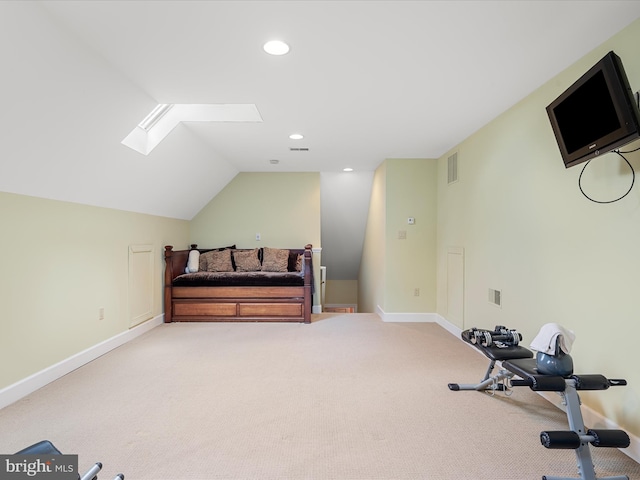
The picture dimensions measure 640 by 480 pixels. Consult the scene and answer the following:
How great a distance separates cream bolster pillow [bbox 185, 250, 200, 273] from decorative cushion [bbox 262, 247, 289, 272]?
0.97m

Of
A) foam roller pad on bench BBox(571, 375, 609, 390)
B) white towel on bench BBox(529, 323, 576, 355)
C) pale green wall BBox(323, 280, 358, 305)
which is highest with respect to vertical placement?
white towel on bench BBox(529, 323, 576, 355)

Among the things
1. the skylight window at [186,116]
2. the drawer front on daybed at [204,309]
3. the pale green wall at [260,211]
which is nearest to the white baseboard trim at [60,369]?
the drawer front on daybed at [204,309]

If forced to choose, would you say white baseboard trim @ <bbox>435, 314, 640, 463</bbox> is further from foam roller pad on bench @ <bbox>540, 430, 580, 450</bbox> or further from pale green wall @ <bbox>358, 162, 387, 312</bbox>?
pale green wall @ <bbox>358, 162, 387, 312</bbox>

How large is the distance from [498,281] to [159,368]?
10.1 ft

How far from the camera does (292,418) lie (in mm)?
2195

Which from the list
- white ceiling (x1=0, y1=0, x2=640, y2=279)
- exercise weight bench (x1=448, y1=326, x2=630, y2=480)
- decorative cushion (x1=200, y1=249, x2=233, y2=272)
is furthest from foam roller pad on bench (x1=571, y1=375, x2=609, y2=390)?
decorative cushion (x1=200, y1=249, x2=233, y2=272)

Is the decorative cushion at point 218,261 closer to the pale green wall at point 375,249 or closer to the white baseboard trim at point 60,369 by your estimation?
the white baseboard trim at point 60,369

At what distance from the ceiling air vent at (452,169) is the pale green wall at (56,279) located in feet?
12.3

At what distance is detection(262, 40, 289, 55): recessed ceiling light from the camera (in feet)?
6.52

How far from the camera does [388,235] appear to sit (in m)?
4.88

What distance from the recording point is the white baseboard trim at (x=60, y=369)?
2.35 meters

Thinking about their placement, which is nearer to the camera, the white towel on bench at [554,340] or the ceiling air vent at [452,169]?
the white towel on bench at [554,340]

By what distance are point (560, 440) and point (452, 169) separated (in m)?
3.27

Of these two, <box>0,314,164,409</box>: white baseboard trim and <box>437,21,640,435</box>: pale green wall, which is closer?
<box>437,21,640,435</box>: pale green wall
